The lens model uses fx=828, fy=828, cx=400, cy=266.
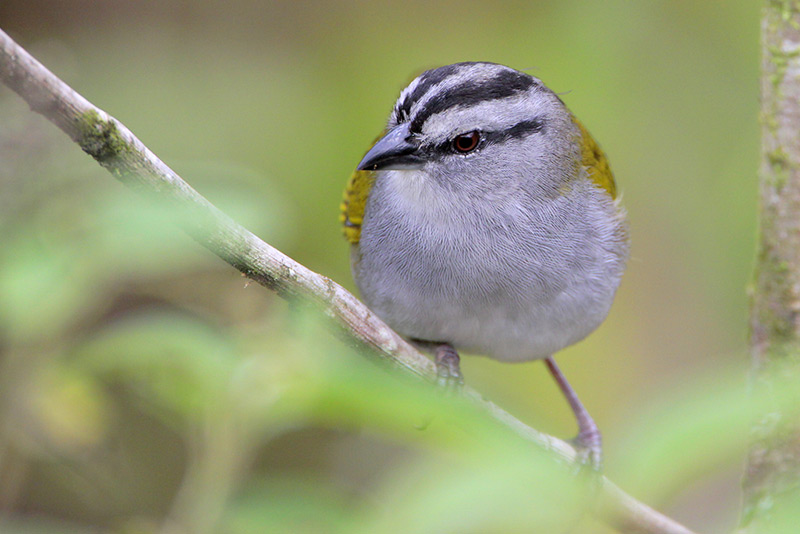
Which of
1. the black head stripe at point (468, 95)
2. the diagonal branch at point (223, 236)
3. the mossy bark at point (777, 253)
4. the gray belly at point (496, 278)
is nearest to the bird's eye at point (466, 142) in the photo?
the black head stripe at point (468, 95)

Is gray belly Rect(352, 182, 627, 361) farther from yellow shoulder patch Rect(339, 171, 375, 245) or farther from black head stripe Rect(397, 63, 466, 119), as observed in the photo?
black head stripe Rect(397, 63, 466, 119)

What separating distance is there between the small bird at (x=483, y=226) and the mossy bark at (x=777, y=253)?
707 millimetres

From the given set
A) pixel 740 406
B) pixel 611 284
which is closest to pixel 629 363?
pixel 611 284

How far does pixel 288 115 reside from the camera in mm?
6668

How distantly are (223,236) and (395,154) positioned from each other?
1.24 meters

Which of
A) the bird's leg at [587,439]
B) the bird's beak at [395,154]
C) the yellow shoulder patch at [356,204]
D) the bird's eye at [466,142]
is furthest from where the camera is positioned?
the bird's leg at [587,439]

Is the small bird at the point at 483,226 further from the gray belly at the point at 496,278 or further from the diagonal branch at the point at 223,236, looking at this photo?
the diagonal branch at the point at 223,236

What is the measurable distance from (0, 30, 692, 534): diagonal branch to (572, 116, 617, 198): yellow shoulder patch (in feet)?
4.24

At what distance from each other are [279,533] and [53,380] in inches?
47.7

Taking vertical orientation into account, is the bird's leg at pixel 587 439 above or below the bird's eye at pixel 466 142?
below

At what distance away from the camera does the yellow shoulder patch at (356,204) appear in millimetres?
4023

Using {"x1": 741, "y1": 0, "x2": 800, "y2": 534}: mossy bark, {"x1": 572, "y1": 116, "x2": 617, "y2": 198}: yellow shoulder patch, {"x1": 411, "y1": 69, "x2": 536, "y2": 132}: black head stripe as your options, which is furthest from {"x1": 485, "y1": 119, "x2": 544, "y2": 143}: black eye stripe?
{"x1": 741, "y1": 0, "x2": 800, "y2": 534}: mossy bark

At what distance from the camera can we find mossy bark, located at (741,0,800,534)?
3.13 m

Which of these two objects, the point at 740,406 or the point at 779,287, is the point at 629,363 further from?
the point at 740,406
